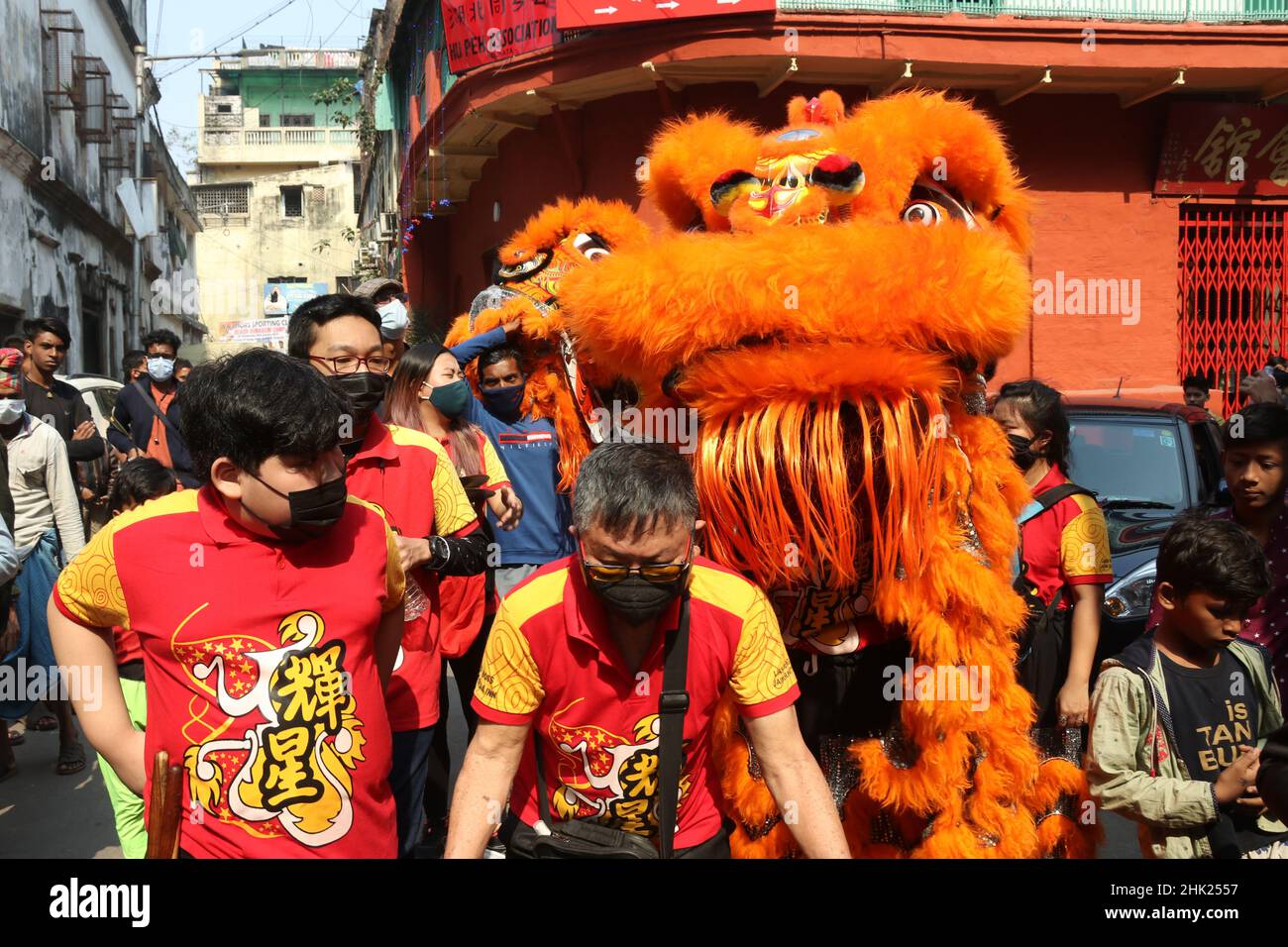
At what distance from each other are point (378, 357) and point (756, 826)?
158cm

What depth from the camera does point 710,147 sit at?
296cm

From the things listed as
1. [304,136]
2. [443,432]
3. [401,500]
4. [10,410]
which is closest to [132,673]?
[401,500]

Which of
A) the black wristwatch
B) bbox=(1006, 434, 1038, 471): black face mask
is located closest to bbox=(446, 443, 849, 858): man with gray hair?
the black wristwatch

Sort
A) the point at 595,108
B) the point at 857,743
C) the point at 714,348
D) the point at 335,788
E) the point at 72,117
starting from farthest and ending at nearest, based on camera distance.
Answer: the point at 72,117
the point at 595,108
the point at 857,743
the point at 714,348
the point at 335,788

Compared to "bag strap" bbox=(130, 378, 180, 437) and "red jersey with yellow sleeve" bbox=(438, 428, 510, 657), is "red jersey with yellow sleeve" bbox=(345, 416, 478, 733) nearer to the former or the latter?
"red jersey with yellow sleeve" bbox=(438, 428, 510, 657)

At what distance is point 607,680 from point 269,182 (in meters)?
44.3

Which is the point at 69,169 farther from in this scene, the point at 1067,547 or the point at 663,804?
the point at 663,804

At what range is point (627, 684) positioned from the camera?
2283mm

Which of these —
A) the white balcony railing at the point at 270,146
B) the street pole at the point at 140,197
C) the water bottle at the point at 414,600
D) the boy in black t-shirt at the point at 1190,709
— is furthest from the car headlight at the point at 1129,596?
the white balcony railing at the point at 270,146

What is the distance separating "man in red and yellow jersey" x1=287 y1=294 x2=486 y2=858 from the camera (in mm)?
2980

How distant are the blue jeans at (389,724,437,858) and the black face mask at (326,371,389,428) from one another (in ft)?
2.80

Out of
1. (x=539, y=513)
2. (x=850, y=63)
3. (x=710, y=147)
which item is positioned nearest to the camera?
(x=710, y=147)
